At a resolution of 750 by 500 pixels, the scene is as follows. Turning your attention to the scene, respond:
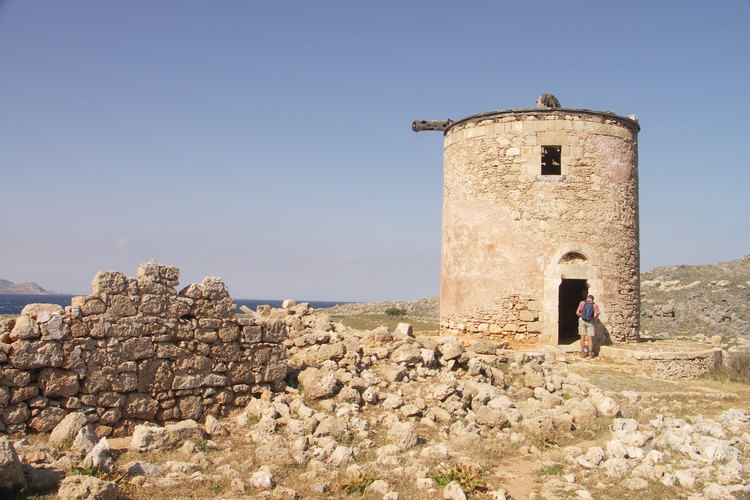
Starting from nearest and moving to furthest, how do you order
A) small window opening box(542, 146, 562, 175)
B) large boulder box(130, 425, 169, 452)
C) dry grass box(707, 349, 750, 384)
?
large boulder box(130, 425, 169, 452)
dry grass box(707, 349, 750, 384)
small window opening box(542, 146, 562, 175)

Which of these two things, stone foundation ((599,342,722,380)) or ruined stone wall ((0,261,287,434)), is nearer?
ruined stone wall ((0,261,287,434))

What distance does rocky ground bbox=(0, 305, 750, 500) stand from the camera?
577 centimetres

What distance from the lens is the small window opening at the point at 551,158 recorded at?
47.2 feet

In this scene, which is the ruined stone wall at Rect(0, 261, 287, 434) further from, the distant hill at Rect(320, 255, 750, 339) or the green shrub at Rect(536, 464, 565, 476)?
the distant hill at Rect(320, 255, 750, 339)

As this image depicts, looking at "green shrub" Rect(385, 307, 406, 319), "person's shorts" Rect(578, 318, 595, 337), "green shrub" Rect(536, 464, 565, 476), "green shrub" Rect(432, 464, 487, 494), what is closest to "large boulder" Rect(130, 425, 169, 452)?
"green shrub" Rect(432, 464, 487, 494)

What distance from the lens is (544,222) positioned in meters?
13.8

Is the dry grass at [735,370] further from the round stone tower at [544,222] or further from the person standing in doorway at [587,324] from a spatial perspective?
the person standing in doorway at [587,324]

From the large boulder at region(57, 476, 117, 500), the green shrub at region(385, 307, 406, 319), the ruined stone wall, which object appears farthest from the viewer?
the green shrub at region(385, 307, 406, 319)

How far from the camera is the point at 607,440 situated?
7.73 m

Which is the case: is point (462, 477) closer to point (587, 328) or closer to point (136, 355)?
point (136, 355)

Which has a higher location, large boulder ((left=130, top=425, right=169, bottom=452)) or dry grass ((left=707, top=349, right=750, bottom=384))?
dry grass ((left=707, top=349, right=750, bottom=384))

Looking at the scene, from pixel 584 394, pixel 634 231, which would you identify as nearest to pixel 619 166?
pixel 634 231

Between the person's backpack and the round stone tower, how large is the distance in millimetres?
606

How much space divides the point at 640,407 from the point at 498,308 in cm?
486
